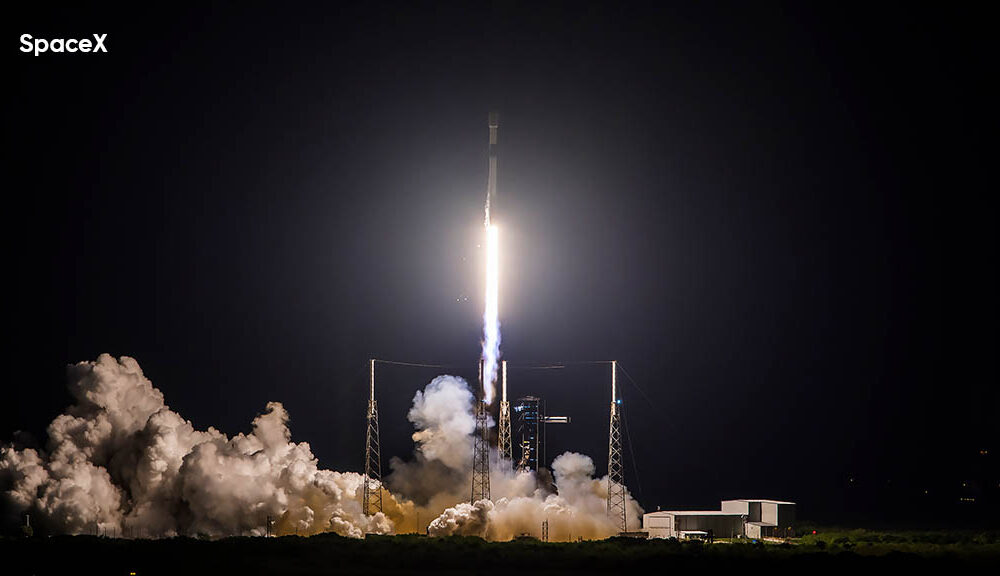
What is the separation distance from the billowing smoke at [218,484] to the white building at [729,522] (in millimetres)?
2398

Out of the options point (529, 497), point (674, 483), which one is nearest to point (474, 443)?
point (529, 497)

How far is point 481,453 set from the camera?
77.0m

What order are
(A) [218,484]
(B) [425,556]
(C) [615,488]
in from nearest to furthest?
(B) [425,556]
(A) [218,484]
(C) [615,488]

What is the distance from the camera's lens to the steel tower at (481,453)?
7476 centimetres

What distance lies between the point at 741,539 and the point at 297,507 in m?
26.2

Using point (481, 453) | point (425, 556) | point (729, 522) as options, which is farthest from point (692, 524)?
point (425, 556)

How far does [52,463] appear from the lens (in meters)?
75.8

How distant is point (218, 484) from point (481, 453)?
49.0 feet

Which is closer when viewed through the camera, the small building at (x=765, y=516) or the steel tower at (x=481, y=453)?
the steel tower at (x=481, y=453)

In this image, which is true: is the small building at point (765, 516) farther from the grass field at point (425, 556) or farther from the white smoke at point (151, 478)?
the white smoke at point (151, 478)

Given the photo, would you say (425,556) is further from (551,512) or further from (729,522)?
(729,522)

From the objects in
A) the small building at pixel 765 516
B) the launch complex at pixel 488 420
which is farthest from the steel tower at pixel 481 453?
the small building at pixel 765 516

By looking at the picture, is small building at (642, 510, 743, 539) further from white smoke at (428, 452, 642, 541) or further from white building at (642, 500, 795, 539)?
white smoke at (428, 452, 642, 541)

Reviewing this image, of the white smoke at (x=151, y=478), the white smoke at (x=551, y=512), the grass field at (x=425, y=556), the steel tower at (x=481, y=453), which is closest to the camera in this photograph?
the grass field at (x=425, y=556)
